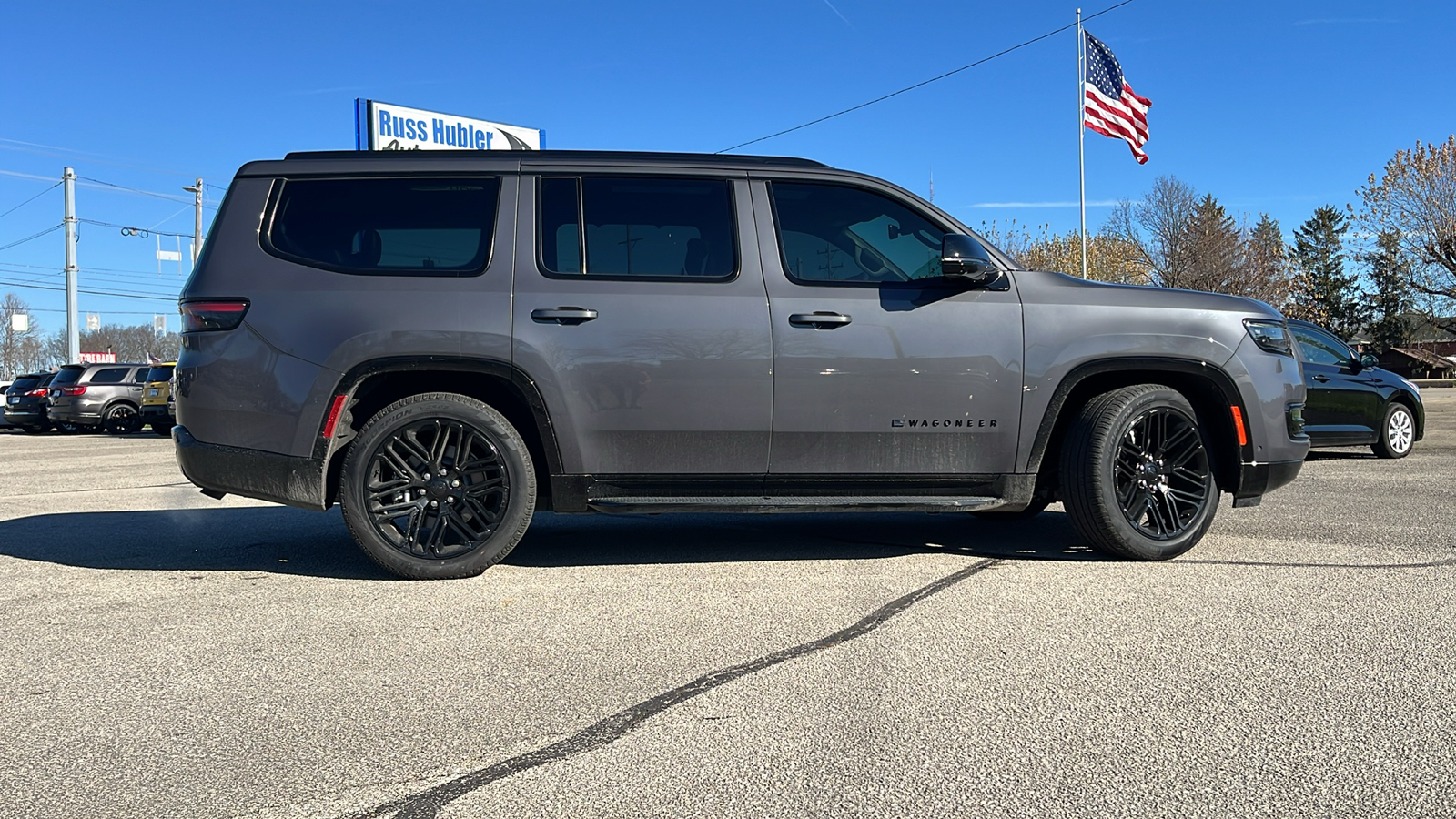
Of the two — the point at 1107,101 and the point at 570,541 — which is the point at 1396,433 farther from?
the point at 1107,101

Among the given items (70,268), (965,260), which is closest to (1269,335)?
(965,260)

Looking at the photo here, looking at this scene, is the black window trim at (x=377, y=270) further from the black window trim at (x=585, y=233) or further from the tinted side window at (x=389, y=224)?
the black window trim at (x=585, y=233)

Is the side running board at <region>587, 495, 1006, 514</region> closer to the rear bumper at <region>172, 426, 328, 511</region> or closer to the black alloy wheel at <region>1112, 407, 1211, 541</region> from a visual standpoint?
the black alloy wheel at <region>1112, 407, 1211, 541</region>

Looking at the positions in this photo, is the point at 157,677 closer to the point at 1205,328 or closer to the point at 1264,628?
the point at 1264,628

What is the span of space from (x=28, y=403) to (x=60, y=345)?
95.0 m

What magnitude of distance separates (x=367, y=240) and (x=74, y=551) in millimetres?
2586

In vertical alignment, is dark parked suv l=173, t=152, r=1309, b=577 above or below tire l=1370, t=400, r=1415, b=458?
above

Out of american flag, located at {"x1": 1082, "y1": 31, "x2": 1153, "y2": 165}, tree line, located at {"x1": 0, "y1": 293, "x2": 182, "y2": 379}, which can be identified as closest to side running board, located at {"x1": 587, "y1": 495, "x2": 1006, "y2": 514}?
american flag, located at {"x1": 1082, "y1": 31, "x2": 1153, "y2": 165}

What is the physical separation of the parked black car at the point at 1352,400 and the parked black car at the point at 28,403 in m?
25.7

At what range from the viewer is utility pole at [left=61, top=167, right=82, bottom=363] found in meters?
37.6

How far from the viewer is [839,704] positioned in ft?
10.3

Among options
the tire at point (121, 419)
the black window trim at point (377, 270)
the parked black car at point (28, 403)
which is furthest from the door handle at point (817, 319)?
the parked black car at point (28, 403)

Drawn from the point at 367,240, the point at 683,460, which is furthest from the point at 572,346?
the point at 367,240

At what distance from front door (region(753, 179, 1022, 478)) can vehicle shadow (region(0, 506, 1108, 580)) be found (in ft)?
2.37
